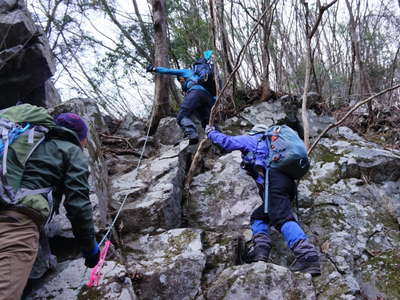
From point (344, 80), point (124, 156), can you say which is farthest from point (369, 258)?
point (344, 80)

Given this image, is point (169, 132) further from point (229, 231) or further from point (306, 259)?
point (306, 259)

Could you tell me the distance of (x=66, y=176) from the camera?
8.34 ft

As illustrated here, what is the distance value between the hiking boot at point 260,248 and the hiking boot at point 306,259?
0.31 meters

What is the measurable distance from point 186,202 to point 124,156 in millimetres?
1912

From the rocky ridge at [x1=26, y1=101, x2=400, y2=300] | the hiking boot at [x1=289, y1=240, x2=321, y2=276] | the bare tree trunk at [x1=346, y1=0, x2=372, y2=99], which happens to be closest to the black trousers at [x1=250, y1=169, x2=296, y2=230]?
the hiking boot at [x1=289, y1=240, x2=321, y2=276]

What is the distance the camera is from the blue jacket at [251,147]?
4000mm

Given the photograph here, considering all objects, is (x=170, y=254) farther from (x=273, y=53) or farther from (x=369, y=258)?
(x=273, y=53)

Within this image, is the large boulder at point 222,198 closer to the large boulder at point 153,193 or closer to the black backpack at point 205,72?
the large boulder at point 153,193

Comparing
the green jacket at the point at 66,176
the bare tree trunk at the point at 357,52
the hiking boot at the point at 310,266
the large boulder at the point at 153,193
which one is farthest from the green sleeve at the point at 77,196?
the bare tree trunk at the point at 357,52

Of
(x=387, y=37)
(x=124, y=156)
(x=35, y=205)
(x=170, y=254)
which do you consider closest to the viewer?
(x=35, y=205)

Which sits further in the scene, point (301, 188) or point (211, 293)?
point (301, 188)

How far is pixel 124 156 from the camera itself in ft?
20.5

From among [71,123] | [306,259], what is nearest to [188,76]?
[71,123]

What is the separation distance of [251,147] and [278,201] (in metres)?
0.77
